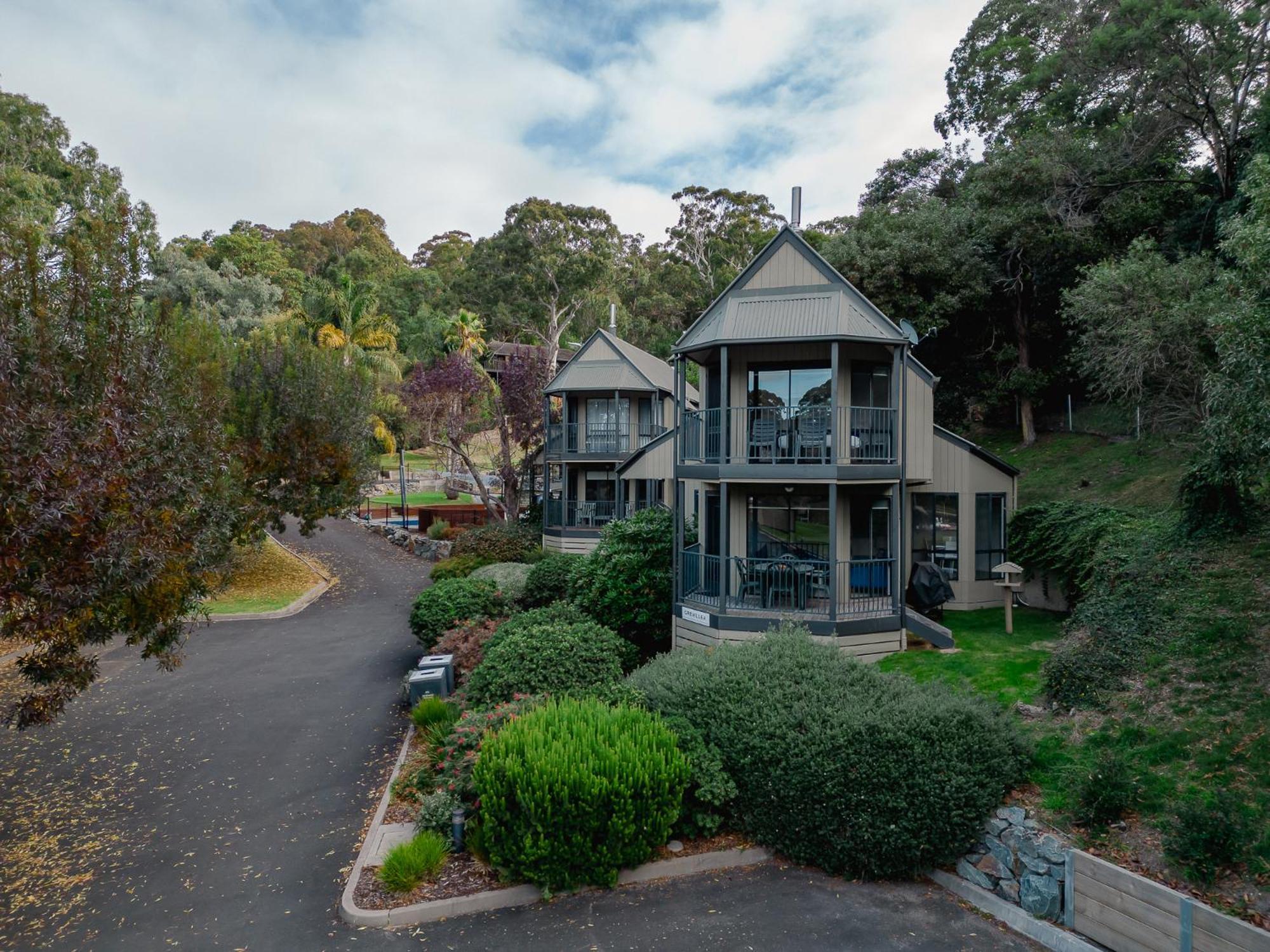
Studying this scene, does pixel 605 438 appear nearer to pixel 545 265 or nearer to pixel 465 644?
pixel 465 644

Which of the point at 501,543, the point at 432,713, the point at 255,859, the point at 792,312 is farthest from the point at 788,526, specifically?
the point at 501,543

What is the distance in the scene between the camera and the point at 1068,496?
21.7 m

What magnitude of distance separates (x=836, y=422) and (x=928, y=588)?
15.0 feet

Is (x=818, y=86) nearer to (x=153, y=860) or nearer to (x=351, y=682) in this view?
(x=351, y=682)

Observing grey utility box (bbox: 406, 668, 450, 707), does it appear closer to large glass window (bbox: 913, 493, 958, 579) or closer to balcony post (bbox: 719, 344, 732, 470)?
balcony post (bbox: 719, 344, 732, 470)

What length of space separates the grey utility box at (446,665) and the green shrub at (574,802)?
5622 millimetres

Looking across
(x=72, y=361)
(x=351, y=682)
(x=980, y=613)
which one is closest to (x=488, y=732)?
(x=72, y=361)

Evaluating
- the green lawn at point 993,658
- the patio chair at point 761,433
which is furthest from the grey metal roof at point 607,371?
the green lawn at point 993,658

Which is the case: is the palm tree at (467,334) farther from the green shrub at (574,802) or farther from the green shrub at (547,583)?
the green shrub at (574,802)

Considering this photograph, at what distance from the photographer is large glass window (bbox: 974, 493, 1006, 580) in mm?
16750

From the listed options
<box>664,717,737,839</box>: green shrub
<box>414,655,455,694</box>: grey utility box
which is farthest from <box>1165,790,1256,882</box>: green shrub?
<box>414,655,455,694</box>: grey utility box

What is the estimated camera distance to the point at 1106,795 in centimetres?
719

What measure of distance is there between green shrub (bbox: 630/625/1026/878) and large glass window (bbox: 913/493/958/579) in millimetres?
8277

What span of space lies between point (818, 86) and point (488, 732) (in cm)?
1955
